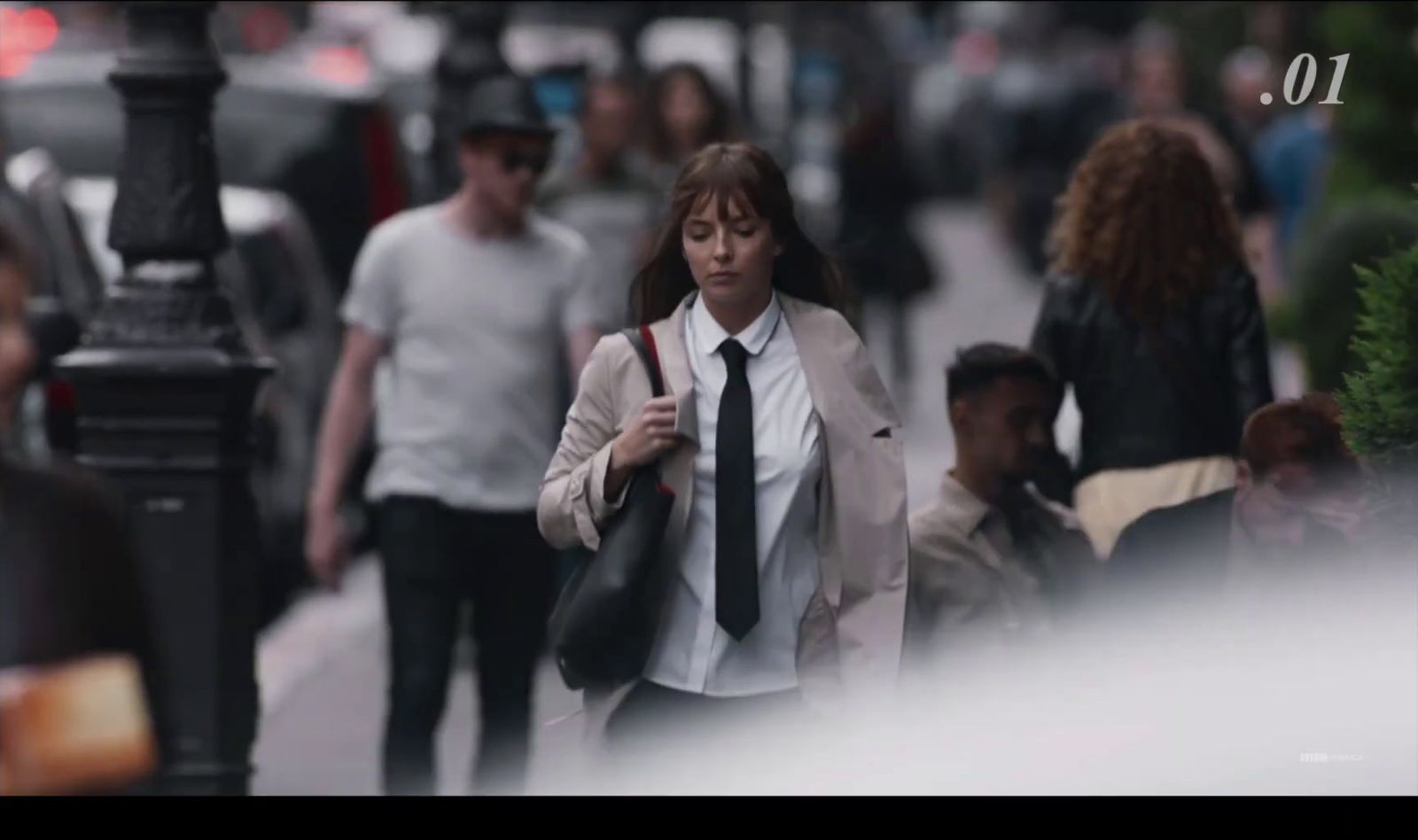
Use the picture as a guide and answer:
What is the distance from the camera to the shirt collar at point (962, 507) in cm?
625

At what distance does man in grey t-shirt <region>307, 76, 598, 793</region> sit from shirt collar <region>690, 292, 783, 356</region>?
6.50 feet

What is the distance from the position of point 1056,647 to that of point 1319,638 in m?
0.47

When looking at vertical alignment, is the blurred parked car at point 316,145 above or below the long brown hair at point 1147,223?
below

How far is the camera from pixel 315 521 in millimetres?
7973

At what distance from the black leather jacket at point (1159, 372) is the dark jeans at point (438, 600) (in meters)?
1.32

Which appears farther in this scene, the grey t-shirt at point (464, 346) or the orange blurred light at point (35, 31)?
the orange blurred light at point (35, 31)

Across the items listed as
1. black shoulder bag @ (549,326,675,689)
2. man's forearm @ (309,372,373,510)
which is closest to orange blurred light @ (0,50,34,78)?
man's forearm @ (309,372,373,510)

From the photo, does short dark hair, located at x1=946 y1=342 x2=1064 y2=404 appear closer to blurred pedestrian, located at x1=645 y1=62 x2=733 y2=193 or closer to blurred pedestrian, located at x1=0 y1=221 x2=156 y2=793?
blurred pedestrian, located at x1=0 y1=221 x2=156 y2=793

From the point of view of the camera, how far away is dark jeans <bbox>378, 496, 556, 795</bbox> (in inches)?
301

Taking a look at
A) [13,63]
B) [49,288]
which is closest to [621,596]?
[49,288]

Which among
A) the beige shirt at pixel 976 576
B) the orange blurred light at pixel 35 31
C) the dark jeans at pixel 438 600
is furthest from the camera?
the orange blurred light at pixel 35 31

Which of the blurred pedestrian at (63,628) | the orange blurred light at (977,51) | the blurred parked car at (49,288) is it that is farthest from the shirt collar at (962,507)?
the orange blurred light at (977,51)

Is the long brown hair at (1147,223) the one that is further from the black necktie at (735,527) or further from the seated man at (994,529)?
the black necktie at (735,527)

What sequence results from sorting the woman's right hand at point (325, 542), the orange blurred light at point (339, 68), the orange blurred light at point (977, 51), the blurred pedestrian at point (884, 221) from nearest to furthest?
the woman's right hand at point (325, 542)
the orange blurred light at point (339, 68)
the blurred pedestrian at point (884, 221)
the orange blurred light at point (977, 51)
